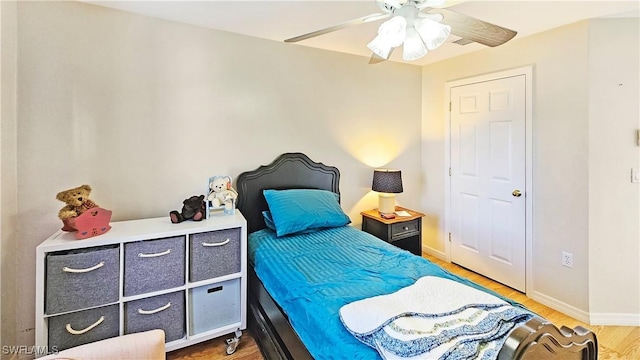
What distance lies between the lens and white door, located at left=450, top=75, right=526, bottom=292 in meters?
2.80

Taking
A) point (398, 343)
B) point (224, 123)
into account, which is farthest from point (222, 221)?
point (398, 343)

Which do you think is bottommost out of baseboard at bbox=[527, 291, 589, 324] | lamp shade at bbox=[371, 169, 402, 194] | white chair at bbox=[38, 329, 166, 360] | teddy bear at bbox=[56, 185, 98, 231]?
baseboard at bbox=[527, 291, 589, 324]

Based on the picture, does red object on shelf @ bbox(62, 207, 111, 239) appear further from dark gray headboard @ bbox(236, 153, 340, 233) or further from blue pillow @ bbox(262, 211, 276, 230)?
blue pillow @ bbox(262, 211, 276, 230)

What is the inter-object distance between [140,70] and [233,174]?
3.37 ft

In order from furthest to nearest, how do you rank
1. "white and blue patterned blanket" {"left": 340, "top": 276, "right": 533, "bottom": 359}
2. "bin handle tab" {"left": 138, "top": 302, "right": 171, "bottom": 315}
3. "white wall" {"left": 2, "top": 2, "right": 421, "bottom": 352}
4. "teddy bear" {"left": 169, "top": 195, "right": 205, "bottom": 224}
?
"teddy bear" {"left": 169, "top": 195, "right": 205, "bottom": 224}, "white wall" {"left": 2, "top": 2, "right": 421, "bottom": 352}, "bin handle tab" {"left": 138, "top": 302, "right": 171, "bottom": 315}, "white and blue patterned blanket" {"left": 340, "top": 276, "right": 533, "bottom": 359}

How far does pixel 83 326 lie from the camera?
1.71m

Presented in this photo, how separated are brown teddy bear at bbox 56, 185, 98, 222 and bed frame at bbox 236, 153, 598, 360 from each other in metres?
1.06

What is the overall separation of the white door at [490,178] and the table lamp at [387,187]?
79 cm

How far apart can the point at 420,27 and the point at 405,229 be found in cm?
208

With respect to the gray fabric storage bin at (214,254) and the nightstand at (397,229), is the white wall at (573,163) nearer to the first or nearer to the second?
the nightstand at (397,229)

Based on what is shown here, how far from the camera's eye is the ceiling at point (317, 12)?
205 cm

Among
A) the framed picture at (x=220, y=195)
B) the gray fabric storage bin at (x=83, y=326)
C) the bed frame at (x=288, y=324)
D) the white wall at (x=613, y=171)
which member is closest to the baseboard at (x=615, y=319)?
the white wall at (x=613, y=171)

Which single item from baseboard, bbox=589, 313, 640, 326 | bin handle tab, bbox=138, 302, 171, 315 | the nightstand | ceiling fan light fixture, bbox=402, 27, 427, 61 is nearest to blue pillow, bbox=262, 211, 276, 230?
bin handle tab, bbox=138, 302, 171, 315

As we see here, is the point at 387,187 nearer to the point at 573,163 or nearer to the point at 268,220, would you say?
the point at 268,220
